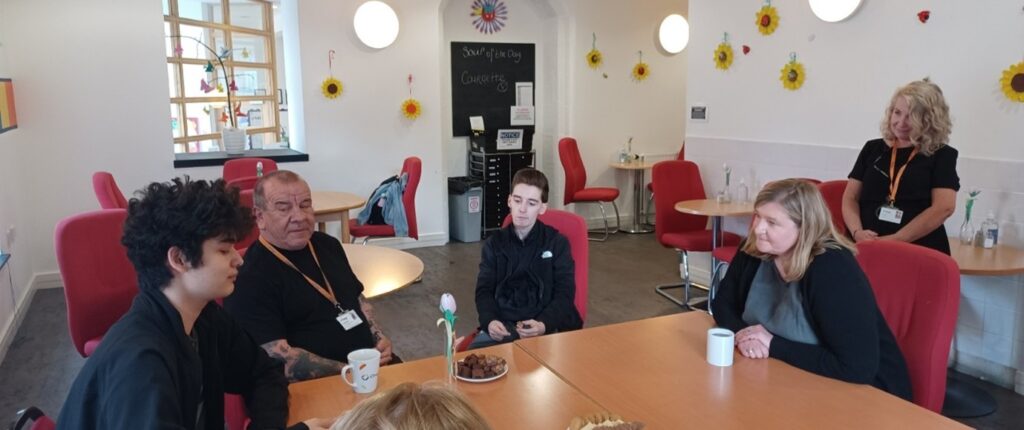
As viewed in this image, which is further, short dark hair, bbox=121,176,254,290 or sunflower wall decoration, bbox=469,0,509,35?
sunflower wall decoration, bbox=469,0,509,35

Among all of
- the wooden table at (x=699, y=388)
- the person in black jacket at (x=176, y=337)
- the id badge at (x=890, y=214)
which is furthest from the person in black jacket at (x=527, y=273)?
the id badge at (x=890, y=214)

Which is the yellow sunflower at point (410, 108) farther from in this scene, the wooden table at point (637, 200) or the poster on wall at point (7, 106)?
the poster on wall at point (7, 106)

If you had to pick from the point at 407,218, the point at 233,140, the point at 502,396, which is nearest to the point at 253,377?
the point at 502,396

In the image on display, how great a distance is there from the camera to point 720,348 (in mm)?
1921

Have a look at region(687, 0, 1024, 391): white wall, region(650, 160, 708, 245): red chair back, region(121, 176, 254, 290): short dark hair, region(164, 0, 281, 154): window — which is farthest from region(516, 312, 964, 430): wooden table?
region(164, 0, 281, 154): window

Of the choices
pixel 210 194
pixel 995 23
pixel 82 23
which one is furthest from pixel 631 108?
pixel 210 194

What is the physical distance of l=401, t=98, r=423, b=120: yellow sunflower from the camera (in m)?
6.75

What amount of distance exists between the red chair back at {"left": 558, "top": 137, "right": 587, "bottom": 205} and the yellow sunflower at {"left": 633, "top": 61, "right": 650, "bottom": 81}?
45.6 inches

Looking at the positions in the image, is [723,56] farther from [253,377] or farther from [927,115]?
[253,377]

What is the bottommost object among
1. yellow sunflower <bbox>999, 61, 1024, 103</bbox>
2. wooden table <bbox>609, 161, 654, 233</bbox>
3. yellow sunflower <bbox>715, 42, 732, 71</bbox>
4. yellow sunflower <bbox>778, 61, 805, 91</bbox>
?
wooden table <bbox>609, 161, 654, 233</bbox>

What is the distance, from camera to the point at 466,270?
6121 millimetres

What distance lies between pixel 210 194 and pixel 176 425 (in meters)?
0.47

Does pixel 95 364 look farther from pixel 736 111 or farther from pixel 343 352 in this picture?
pixel 736 111

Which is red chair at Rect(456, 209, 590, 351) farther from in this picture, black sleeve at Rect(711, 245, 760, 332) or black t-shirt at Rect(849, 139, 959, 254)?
black t-shirt at Rect(849, 139, 959, 254)
